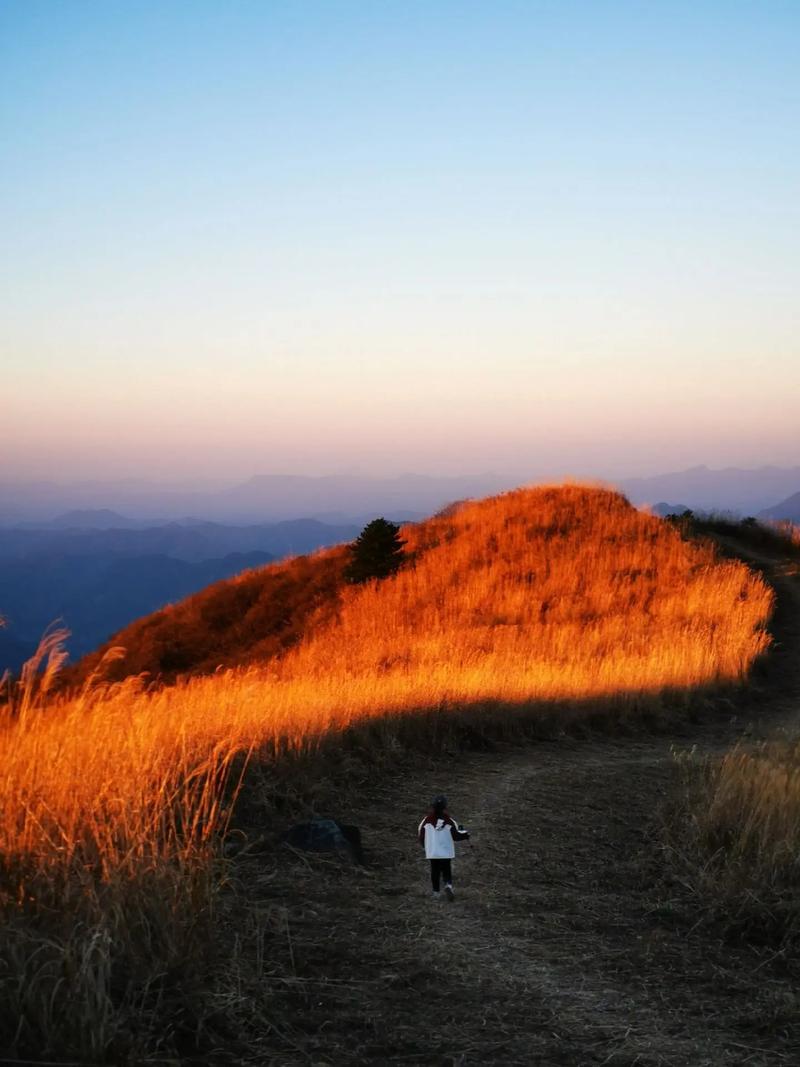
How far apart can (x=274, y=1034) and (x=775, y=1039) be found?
7.29ft

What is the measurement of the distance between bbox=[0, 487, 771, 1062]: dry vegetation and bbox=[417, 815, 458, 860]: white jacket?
1335 millimetres

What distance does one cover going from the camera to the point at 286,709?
9.55 m

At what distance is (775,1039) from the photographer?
4266 millimetres

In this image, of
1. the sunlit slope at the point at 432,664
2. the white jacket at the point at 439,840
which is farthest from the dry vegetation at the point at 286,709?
the white jacket at the point at 439,840

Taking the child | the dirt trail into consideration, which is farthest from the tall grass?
the child

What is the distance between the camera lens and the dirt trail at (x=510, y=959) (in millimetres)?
4043

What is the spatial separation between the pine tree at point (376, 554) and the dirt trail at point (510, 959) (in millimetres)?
19290

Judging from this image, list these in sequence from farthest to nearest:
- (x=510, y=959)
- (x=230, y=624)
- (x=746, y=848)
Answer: (x=230, y=624), (x=746, y=848), (x=510, y=959)

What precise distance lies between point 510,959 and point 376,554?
75.4 ft

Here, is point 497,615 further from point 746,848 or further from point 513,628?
point 746,848

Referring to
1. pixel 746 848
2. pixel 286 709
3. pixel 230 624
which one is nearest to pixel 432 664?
pixel 286 709

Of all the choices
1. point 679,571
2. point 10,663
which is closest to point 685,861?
point 10,663

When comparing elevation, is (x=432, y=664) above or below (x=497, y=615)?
above

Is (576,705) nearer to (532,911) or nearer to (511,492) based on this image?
(532,911)
